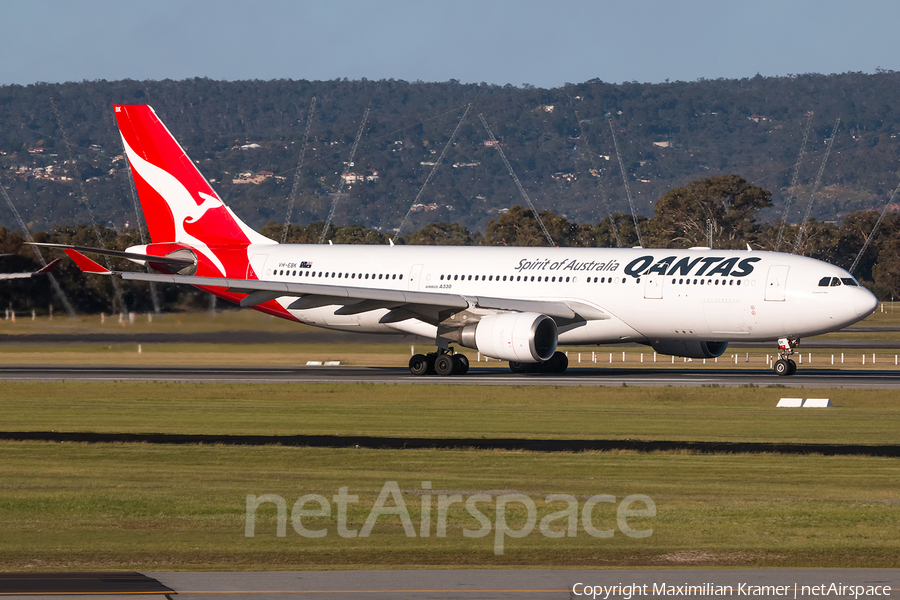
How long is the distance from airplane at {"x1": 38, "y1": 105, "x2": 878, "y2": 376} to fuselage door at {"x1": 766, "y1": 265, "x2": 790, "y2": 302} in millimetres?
45

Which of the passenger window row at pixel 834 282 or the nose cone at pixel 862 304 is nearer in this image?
the nose cone at pixel 862 304

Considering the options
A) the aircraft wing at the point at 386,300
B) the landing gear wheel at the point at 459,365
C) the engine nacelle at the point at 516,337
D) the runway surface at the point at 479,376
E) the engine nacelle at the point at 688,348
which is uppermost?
the aircraft wing at the point at 386,300

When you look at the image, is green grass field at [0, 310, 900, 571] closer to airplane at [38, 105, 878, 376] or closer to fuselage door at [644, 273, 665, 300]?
airplane at [38, 105, 878, 376]

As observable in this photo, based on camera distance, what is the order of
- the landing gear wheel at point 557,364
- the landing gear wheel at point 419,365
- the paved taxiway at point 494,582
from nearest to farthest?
the paved taxiway at point 494,582
the landing gear wheel at point 419,365
the landing gear wheel at point 557,364

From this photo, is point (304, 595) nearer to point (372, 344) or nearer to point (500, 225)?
point (372, 344)

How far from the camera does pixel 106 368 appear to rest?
47688 mm

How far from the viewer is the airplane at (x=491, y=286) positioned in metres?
40.0

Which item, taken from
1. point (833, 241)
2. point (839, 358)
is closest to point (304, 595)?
point (839, 358)

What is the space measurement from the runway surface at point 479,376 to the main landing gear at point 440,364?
18.2 inches

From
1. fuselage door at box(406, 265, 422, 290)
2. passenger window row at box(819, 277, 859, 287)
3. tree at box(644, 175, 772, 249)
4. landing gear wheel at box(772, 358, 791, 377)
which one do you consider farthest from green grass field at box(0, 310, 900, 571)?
tree at box(644, 175, 772, 249)

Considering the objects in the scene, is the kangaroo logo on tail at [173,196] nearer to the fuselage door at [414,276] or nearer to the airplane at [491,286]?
the airplane at [491,286]

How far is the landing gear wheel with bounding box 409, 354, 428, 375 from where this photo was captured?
143ft

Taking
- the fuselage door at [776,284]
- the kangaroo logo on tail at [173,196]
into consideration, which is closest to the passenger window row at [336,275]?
the kangaroo logo on tail at [173,196]

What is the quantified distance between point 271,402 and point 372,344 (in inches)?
555
